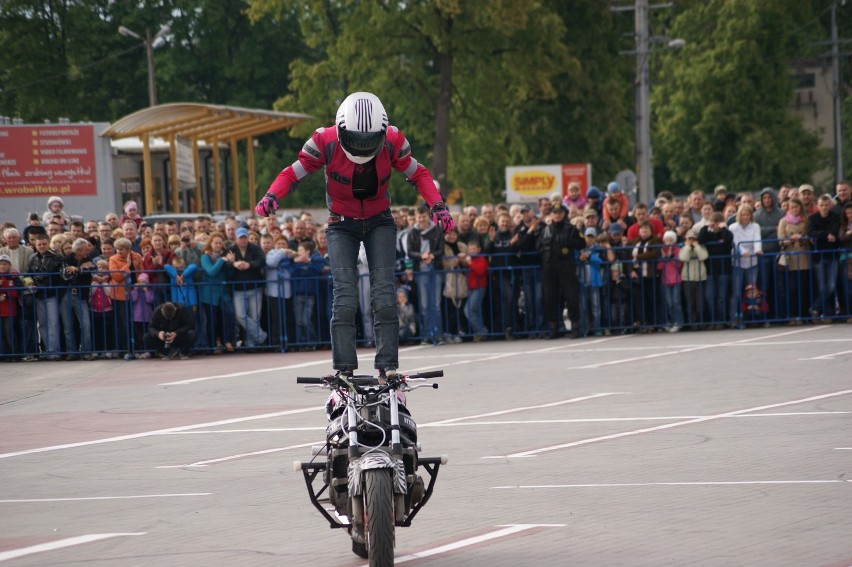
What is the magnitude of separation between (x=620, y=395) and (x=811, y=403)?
204 centimetres

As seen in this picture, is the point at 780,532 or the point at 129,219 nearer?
the point at 780,532

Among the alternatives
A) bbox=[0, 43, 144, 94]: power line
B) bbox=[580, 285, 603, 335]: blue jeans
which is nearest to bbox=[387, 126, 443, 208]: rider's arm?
bbox=[580, 285, 603, 335]: blue jeans

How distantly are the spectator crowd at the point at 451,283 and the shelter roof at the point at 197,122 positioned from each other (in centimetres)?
955

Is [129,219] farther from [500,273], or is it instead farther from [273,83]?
[273,83]

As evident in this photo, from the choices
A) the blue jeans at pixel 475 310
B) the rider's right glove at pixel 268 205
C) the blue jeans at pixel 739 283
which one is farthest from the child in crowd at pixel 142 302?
the rider's right glove at pixel 268 205

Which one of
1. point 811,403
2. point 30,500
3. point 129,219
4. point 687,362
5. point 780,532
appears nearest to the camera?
point 780,532

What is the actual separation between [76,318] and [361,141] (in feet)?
44.3

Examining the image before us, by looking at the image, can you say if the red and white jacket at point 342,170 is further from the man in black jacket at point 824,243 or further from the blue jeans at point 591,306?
the man in black jacket at point 824,243

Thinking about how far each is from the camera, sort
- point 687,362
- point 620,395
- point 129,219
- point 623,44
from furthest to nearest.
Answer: point 623,44, point 129,219, point 687,362, point 620,395

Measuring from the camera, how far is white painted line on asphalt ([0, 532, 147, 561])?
8117 mm

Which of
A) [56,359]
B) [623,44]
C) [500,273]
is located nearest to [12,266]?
[56,359]

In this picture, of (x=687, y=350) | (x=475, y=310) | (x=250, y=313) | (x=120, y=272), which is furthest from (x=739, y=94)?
(x=120, y=272)

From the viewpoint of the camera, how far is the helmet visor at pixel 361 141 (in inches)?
307

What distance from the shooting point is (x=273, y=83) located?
68.5 metres
